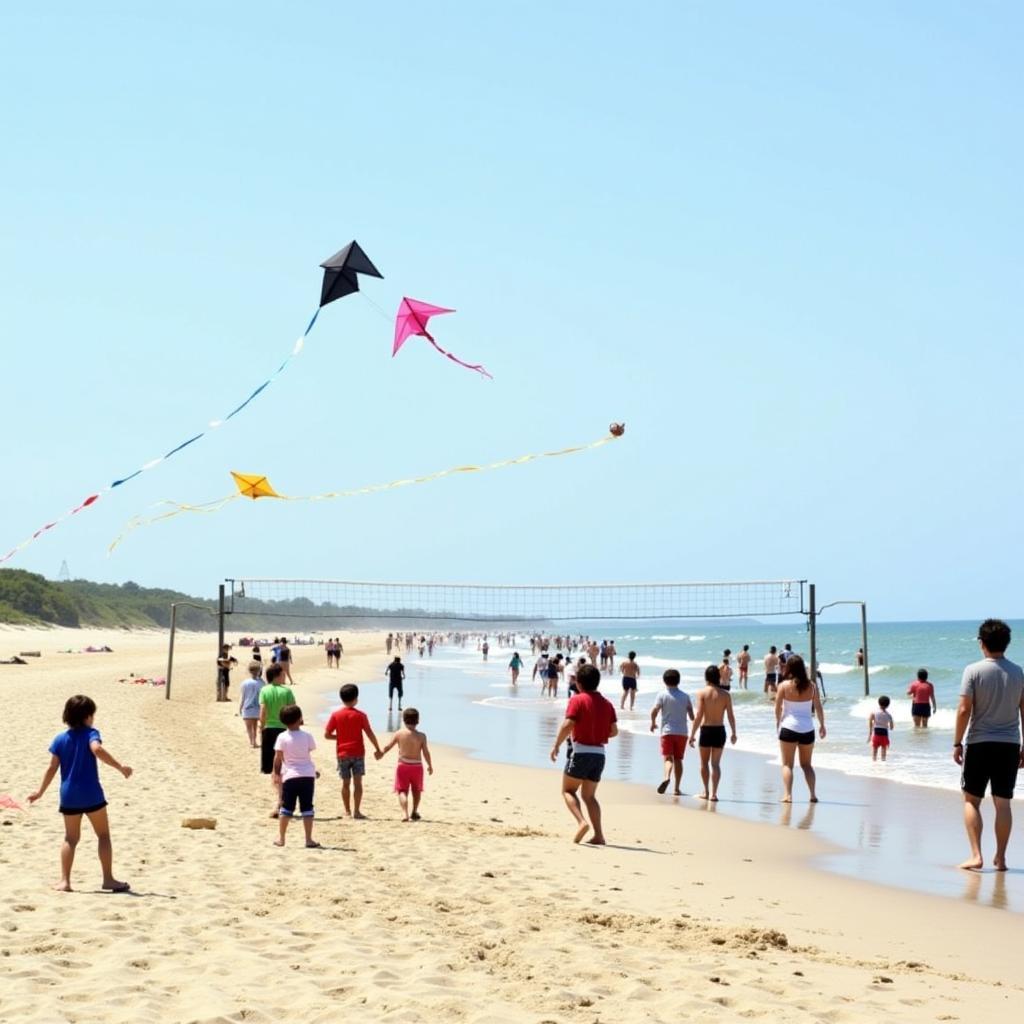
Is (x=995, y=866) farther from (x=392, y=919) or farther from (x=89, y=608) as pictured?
(x=89, y=608)

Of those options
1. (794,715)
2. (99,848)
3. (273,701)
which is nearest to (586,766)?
(794,715)

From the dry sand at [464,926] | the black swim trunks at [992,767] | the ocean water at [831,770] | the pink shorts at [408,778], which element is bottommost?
the ocean water at [831,770]

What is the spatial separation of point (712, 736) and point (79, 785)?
248 inches

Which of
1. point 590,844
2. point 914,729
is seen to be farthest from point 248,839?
point 914,729

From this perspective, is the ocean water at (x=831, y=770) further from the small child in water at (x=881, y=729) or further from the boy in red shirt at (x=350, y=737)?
the boy in red shirt at (x=350, y=737)

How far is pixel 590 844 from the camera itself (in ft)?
29.2

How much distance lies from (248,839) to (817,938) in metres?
4.03

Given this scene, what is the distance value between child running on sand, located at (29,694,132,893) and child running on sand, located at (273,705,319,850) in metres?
2.00

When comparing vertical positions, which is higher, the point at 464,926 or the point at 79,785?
the point at 79,785

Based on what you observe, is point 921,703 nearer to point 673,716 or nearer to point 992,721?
point 673,716

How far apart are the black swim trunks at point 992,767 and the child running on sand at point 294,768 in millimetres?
4264

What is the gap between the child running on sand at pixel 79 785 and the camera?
21.0ft

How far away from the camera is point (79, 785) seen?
6.49 metres

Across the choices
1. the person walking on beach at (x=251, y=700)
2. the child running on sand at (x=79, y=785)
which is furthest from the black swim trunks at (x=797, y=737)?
the person walking on beach at (x=251, y=700)
